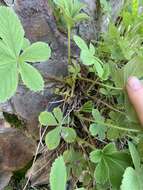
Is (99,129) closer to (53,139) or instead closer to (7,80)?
(53,139)

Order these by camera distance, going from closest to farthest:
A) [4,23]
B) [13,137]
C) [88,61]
Result: [4,23], [88,61], [13,137]

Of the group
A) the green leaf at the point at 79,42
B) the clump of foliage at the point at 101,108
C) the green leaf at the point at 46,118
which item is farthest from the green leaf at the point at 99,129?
the green leaf at the point at 79,42

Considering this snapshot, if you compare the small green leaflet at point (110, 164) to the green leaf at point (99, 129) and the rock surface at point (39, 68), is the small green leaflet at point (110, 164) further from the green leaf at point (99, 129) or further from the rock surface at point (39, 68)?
the rock surface at point (39, 68)

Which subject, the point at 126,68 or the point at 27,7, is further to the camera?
the point at 27,7

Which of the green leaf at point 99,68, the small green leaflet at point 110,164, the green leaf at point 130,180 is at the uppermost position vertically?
the green leaf at point 99,68

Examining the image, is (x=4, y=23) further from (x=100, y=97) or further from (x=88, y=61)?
(x=100, y=97)

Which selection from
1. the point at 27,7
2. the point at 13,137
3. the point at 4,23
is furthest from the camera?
the point at 13,137

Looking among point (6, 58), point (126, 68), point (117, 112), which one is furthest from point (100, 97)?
point (6, 58)

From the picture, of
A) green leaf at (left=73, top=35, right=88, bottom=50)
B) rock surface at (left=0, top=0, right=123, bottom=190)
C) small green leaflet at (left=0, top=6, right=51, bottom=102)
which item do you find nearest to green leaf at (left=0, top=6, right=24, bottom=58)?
small green leaflet at (left=0, top=6, right=51, bottom=102)

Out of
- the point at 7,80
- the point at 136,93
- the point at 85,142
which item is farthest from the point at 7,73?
the point at 85,142
